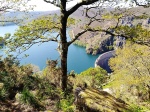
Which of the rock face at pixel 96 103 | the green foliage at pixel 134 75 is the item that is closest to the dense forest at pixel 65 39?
the rock face at pixel 96 103

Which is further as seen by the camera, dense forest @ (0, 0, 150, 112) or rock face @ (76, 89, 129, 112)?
dense forest @ (0, 0, 150, 112)

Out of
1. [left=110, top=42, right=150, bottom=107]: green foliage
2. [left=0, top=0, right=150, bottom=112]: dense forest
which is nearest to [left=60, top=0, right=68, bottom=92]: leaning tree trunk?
[left=0, top=0, right=150, bottom=112]: dense forest

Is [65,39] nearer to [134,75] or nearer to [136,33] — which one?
[136,33]

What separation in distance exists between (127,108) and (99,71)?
55115 millimetres

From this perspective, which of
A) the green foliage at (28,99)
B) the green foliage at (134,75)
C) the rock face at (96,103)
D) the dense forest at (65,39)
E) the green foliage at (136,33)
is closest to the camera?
the rock face at (96,103)

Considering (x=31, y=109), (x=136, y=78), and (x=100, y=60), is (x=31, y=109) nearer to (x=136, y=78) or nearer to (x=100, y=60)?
(x=136, y=78)

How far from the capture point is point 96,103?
19.3ft

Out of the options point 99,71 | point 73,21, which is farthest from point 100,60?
point 73,21

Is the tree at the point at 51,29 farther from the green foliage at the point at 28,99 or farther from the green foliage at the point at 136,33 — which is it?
the green foliage at the point at 28,99

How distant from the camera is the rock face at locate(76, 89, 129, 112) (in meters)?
5.72

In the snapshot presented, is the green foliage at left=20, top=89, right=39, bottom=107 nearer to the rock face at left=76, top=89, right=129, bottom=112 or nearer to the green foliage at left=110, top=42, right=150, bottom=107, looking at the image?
the rock face at left=76, top=89, right=129, bottom=112

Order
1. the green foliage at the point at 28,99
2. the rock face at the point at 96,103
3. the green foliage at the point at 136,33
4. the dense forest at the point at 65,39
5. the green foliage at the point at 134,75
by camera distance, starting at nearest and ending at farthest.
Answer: the rock face at the point at 96,103
the dense forest at the point at 65,39
the green foliage at the point at 136,33
the green foliage at the point at 28,99
the green foliage at the point at 134,75

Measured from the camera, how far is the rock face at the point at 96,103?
18.8 feet

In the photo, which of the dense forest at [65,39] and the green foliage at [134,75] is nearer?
the dense forest at [65,39]
